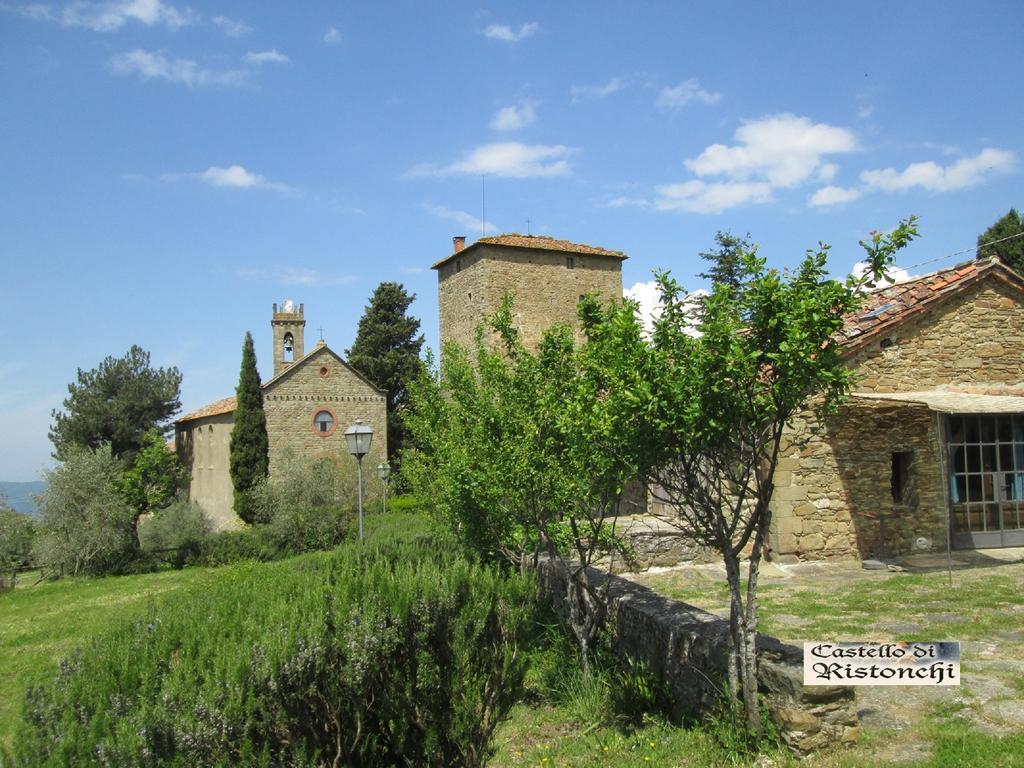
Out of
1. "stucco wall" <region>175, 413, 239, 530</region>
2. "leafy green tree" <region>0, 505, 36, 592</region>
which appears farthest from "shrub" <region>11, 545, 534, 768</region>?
"stucco wall" <region>175, 413, 239, 530</region>

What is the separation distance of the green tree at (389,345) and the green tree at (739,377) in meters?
36.1

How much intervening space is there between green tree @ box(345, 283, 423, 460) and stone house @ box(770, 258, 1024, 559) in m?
31.3

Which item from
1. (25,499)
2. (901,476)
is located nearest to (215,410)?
(25,499)

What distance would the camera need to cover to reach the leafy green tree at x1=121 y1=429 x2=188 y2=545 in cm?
3183

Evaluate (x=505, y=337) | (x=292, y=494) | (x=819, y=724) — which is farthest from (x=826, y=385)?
Result: (x=292, y=494)

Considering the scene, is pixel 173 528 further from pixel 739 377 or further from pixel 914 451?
pixel 739 377

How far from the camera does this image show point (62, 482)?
26.1m

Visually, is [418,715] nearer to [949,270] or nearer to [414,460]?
[414,460]

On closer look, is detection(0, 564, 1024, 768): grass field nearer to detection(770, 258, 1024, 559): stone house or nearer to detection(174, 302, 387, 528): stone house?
detection(770, 258, 1024, 559): stone house

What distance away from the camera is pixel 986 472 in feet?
37.7

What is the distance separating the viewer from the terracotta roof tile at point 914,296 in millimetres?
11388

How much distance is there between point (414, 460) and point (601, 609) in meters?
7.28

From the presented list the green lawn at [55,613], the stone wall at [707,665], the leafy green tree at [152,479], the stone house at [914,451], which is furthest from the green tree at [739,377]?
the leafy green tree at [152,479]

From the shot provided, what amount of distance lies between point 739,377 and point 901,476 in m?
8.59
